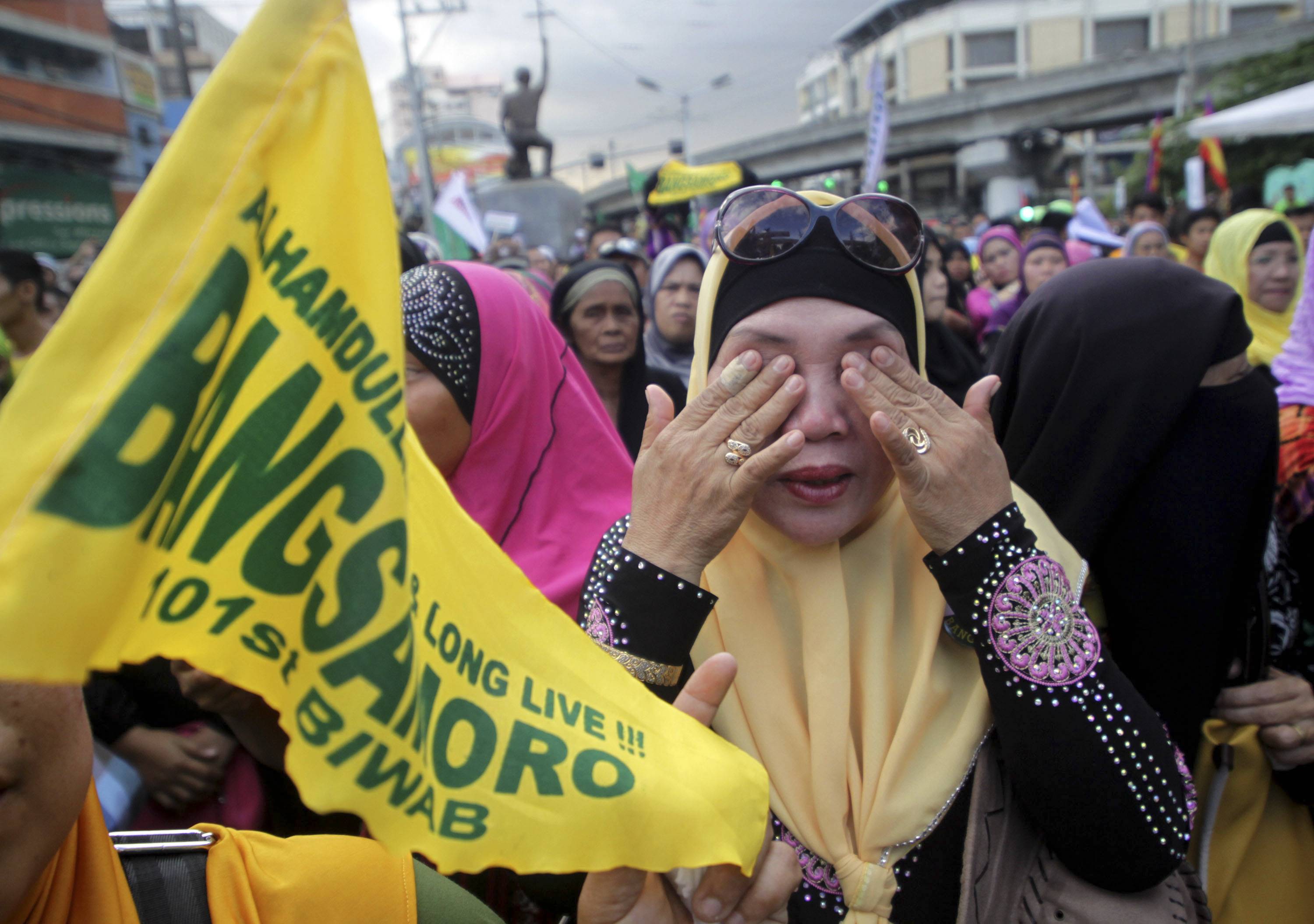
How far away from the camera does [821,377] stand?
1389 mm

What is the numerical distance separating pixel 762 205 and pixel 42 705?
1.20 meters

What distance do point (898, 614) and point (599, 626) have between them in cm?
51

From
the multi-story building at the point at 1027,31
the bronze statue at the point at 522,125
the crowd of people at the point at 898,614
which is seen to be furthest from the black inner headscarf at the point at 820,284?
the multi-story building at the point at 1027,31

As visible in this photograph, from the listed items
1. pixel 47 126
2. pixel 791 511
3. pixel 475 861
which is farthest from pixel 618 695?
pixel 47 126

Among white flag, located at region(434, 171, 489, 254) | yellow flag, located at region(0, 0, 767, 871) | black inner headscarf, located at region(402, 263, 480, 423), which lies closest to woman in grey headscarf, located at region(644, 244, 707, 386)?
black inner headscarf, located at region(402, 263, 480, 423)

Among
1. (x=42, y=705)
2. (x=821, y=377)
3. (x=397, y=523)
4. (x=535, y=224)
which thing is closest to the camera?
(x=397, y=523)

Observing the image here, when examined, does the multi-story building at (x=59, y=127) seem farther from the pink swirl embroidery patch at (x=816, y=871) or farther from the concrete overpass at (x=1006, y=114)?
the pink swirl embroidery patch at (x=816, y=871)

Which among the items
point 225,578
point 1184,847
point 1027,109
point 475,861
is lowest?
point 1184,847

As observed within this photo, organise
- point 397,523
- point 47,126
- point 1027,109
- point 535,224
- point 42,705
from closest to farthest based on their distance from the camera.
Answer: point 397,523, point 42,705, point 535,224, point 47,126, point 1027,109

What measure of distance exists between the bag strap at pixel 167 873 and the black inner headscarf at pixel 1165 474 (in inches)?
60.8

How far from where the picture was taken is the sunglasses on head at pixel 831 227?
146cm

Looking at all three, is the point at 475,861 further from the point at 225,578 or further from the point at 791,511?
the point at 791,511

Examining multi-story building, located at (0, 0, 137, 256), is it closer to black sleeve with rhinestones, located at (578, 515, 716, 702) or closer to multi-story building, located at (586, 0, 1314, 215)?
multi-story building, located at (586, 0, 1314, 215)

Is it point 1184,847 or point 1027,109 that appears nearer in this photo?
point 1184,847
